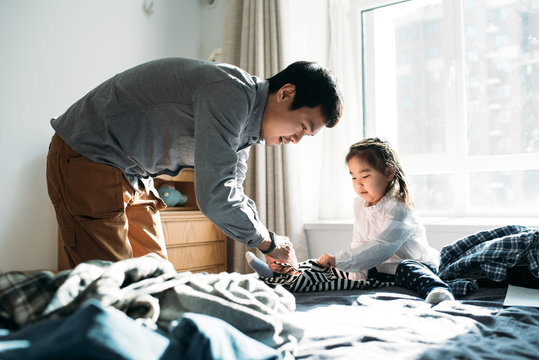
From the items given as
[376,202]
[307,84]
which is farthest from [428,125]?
[307,84]


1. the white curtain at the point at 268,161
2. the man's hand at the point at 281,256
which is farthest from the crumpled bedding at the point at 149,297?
the white curtain at the point at 268,161

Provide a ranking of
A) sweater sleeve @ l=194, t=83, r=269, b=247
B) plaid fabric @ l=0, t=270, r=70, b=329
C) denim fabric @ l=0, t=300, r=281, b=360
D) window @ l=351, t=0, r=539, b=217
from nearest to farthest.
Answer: denim fabric @ l=0, t=300, r=281, b=360
plaid fabric @ l=0, t=270, r=70, b=329
sweater sleeve @ l=194, t=83, r=269, b=247
window @ l=351, t=0, r=539, b=217

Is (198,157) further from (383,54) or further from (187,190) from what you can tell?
(383,54)

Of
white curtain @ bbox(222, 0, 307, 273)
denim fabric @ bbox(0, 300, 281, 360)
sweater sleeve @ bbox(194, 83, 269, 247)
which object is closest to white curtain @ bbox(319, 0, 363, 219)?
white curtain @ bbox(222, 0, 307, 273)

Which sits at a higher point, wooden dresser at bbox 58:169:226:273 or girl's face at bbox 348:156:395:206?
girl's face at bbox 348:156:395:206

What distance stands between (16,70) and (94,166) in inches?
43.8

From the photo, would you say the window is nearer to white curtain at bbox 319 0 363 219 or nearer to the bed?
white curtain at bbox 319 0 363 219

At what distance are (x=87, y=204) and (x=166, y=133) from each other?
33 centimetres

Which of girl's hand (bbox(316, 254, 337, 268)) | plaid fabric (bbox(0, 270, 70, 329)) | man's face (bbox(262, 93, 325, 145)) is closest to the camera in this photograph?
plaid fabric (bbox(0, 270, 70, 329))

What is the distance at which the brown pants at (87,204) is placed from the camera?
55.4 inches

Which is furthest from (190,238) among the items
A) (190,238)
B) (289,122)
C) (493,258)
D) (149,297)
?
(149,297)

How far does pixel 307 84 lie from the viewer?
131 centimetres

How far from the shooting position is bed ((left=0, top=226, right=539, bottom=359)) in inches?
19.5

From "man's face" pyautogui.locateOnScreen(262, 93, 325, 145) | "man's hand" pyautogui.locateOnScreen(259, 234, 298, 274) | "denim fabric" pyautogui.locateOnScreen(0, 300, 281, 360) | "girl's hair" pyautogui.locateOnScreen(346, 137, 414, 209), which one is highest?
"man's face" pyautogui.locateOnScreen(262, 93, 325, 145)
